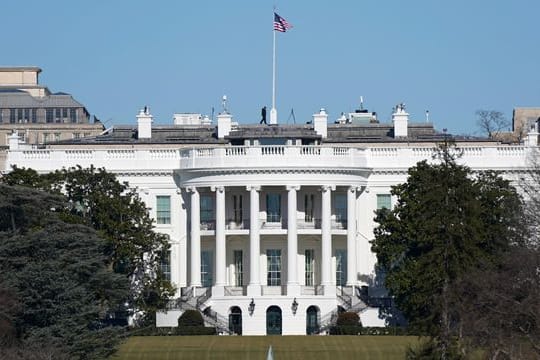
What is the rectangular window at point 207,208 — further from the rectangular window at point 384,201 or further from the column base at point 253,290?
the rectangular window at point 384,201

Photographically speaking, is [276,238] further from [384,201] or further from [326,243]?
[384,201]

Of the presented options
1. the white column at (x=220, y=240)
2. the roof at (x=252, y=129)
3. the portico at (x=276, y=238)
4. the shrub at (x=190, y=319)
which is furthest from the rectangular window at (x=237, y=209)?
the shrub at (x=190, y=319)

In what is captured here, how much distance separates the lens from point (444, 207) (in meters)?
124

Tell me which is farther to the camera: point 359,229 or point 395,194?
point 359,229

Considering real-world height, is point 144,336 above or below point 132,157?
below

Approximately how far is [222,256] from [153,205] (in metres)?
6.52

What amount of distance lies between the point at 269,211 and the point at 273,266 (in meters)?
3.18

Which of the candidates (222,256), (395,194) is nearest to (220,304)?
(222,256)

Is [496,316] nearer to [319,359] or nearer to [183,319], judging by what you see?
[319,359]

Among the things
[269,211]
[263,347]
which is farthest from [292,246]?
[263,347]

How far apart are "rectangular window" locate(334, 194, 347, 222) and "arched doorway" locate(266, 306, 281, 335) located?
7884 mm

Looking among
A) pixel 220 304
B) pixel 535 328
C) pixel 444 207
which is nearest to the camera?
pixel 535 328

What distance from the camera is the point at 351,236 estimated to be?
149750mm

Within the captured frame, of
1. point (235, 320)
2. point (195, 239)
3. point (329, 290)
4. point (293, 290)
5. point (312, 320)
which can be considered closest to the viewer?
point (312, 320)
